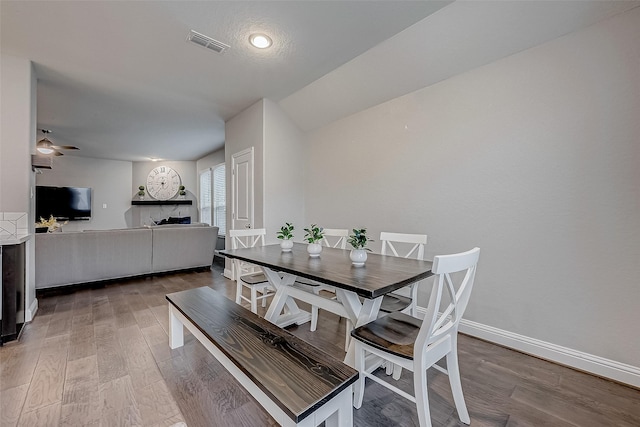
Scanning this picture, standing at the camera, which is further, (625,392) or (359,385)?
(625,392)

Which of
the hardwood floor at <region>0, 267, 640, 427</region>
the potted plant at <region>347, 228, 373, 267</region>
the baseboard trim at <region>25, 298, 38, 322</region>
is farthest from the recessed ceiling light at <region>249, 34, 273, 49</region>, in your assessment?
the baseboard trim at <region>25, 298, 38, 322</region>

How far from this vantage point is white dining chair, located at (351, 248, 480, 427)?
3.87 feet

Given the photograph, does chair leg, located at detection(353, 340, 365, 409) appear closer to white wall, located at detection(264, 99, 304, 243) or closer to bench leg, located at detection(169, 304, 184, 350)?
bench leg, located at detection(169, 304, 184, 350)

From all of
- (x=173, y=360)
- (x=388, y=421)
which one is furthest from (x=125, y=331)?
(x=388, y=421)

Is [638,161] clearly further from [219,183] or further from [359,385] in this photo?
[219,183]

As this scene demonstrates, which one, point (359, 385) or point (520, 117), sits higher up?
point (520, 117)

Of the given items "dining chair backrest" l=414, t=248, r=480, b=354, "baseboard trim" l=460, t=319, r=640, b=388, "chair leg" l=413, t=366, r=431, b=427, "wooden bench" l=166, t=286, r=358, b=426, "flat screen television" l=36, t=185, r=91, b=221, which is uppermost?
"flat screen television" l=36, t=185, r=91, b=221

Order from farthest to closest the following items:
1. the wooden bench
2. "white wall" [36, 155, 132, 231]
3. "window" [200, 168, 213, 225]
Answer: "window" [200, 168, 213, 225] < "white wall" [36, 155, 132, 231] < the wooden bench

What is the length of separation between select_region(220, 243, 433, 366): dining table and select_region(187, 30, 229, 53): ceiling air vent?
196 centimetres

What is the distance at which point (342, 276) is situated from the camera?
1.56m

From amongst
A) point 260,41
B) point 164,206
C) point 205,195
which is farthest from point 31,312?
point 164,206

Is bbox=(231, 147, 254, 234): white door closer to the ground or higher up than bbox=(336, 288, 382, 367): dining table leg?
higher up

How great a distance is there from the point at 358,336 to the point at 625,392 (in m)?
1.81

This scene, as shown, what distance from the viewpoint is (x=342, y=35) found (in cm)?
240
